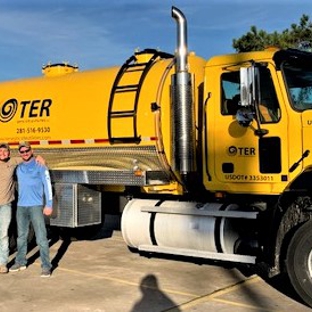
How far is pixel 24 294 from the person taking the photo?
6816 mm

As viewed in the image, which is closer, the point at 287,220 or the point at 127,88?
the point at 287,220

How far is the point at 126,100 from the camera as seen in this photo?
324 inches

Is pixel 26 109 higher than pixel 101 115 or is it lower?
higher

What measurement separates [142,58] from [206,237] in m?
2.84

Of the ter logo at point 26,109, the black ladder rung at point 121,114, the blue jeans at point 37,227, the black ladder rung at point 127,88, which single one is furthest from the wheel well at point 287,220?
the ter logo at point 26,109

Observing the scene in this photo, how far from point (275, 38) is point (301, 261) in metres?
20.1

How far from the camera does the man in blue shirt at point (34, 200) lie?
7.65 metres

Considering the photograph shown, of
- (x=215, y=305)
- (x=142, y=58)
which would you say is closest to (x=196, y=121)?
(x=142, y=58)

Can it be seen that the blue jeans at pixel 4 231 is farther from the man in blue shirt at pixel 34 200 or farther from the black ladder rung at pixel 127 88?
the black ladder rung at pixel 127 88

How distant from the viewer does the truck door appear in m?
7.05

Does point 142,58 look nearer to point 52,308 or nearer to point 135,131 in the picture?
point 135,131

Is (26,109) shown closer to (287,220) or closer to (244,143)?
(244,143)

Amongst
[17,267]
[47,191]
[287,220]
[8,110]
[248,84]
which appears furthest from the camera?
[8,110]

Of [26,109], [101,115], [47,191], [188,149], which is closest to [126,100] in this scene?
[101,115]
